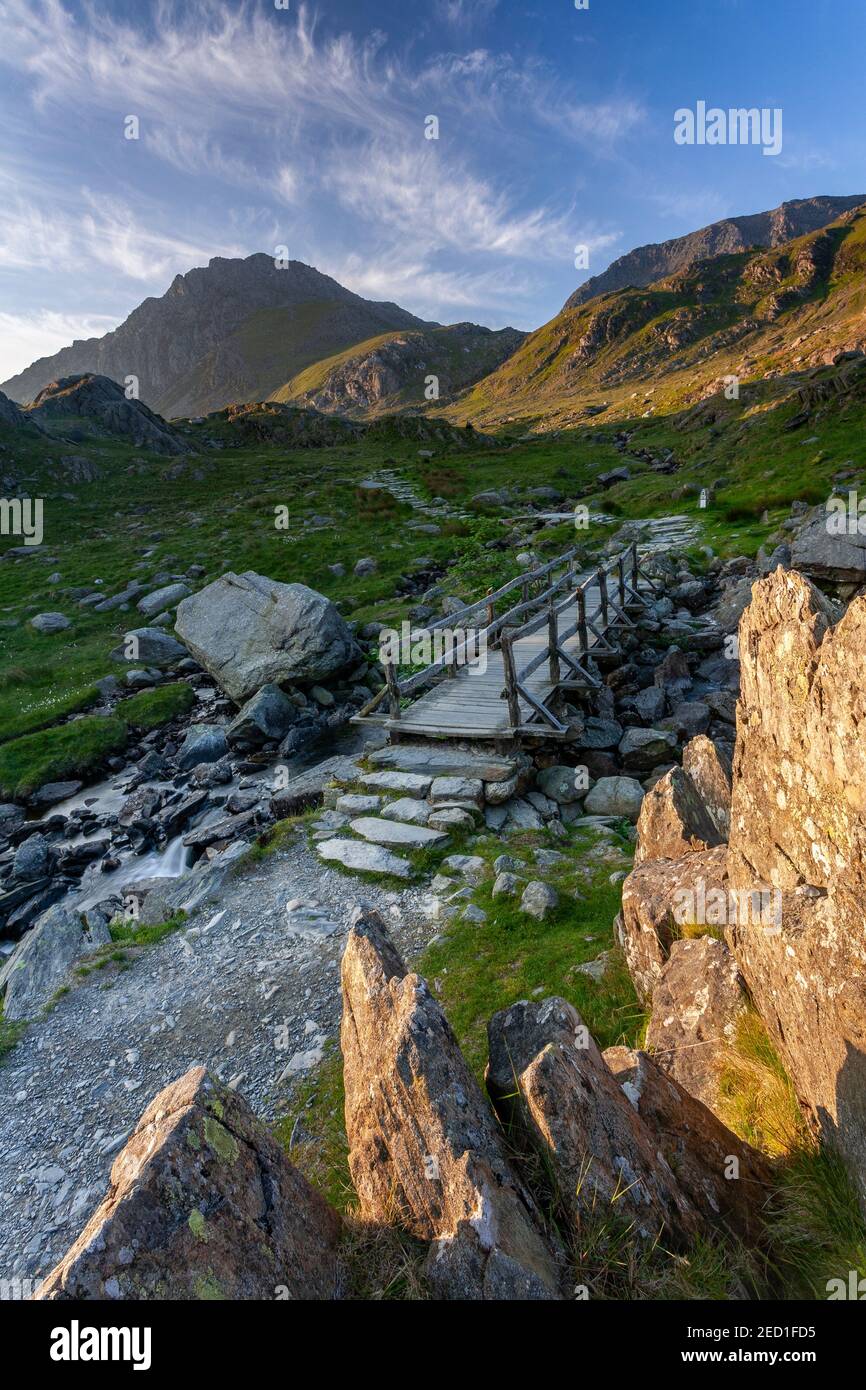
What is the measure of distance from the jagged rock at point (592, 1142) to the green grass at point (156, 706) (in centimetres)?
2104

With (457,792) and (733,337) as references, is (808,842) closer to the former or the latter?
(457,792)

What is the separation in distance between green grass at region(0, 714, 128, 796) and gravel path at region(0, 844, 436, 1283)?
11.8 metres

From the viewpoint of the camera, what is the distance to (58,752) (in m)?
20.3

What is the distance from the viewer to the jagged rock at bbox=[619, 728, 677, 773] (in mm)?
14852

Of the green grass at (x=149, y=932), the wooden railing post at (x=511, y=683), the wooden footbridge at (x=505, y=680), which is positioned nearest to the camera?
the green grass at (x=149, y=932)

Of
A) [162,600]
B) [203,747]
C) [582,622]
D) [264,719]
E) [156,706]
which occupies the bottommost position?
[203,747]

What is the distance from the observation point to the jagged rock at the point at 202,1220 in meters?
2.91

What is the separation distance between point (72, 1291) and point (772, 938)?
4482mm

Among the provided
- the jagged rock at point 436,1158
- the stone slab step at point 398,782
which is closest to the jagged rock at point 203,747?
the stone slab step at point 398,782

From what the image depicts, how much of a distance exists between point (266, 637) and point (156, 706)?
4816mm

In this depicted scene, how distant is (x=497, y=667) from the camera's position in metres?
19.1

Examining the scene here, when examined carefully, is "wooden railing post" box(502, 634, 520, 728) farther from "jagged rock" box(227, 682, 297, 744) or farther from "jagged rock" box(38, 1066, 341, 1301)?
"jagged rock" box(38, 1066, 341, 1301)

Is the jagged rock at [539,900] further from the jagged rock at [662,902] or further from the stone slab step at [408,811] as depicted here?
the stone slab step at [408,811]

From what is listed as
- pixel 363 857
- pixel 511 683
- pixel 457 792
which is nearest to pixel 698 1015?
pixel 363 857
